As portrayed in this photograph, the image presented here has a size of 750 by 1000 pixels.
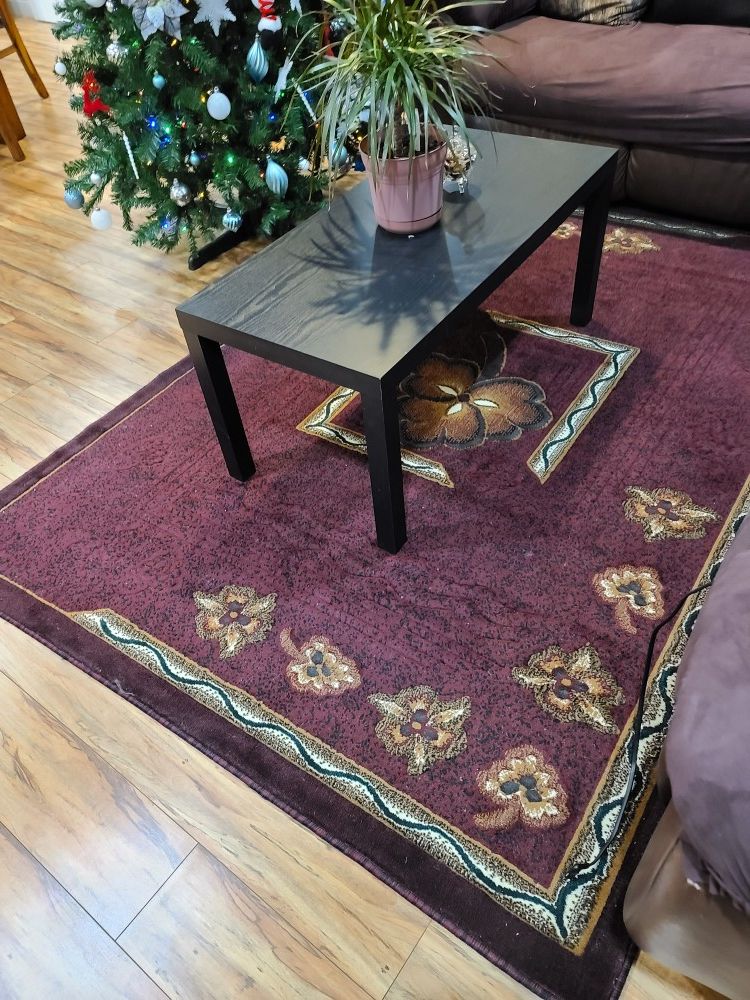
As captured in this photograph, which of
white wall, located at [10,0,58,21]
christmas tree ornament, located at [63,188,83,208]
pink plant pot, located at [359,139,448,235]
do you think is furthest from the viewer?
white wall, located at [10,0,58,21]

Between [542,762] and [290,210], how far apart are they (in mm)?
1821

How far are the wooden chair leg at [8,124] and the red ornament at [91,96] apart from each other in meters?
1.40

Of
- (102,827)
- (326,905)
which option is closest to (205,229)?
(102,827)

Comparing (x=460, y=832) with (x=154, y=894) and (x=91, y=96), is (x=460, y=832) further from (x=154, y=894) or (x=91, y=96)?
(x=91, y=96)

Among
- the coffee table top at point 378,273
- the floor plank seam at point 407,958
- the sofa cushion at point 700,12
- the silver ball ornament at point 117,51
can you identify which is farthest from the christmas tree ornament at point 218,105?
the floor plank seam at point 407,958

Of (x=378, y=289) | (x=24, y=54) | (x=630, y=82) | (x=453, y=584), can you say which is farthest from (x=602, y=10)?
(x=24, y=54)

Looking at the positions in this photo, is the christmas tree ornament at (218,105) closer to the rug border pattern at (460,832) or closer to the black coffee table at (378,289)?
the black coffee table at (378,289)

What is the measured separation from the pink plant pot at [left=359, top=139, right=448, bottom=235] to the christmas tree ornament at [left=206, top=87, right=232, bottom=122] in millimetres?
697

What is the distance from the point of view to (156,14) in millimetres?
1715

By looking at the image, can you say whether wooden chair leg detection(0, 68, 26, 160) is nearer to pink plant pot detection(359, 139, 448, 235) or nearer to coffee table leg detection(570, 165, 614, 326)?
pink plant pot detection(359, 139, 448, 235)

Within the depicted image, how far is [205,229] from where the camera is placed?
2234 mm

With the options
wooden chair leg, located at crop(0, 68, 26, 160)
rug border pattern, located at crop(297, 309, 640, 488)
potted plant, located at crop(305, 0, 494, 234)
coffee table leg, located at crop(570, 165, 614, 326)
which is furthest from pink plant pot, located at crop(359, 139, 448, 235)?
wooden chair leg, located at crop(0, 68, 26, 160)

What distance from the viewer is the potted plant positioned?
1.17 metres

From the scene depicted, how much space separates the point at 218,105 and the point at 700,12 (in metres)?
1.67
